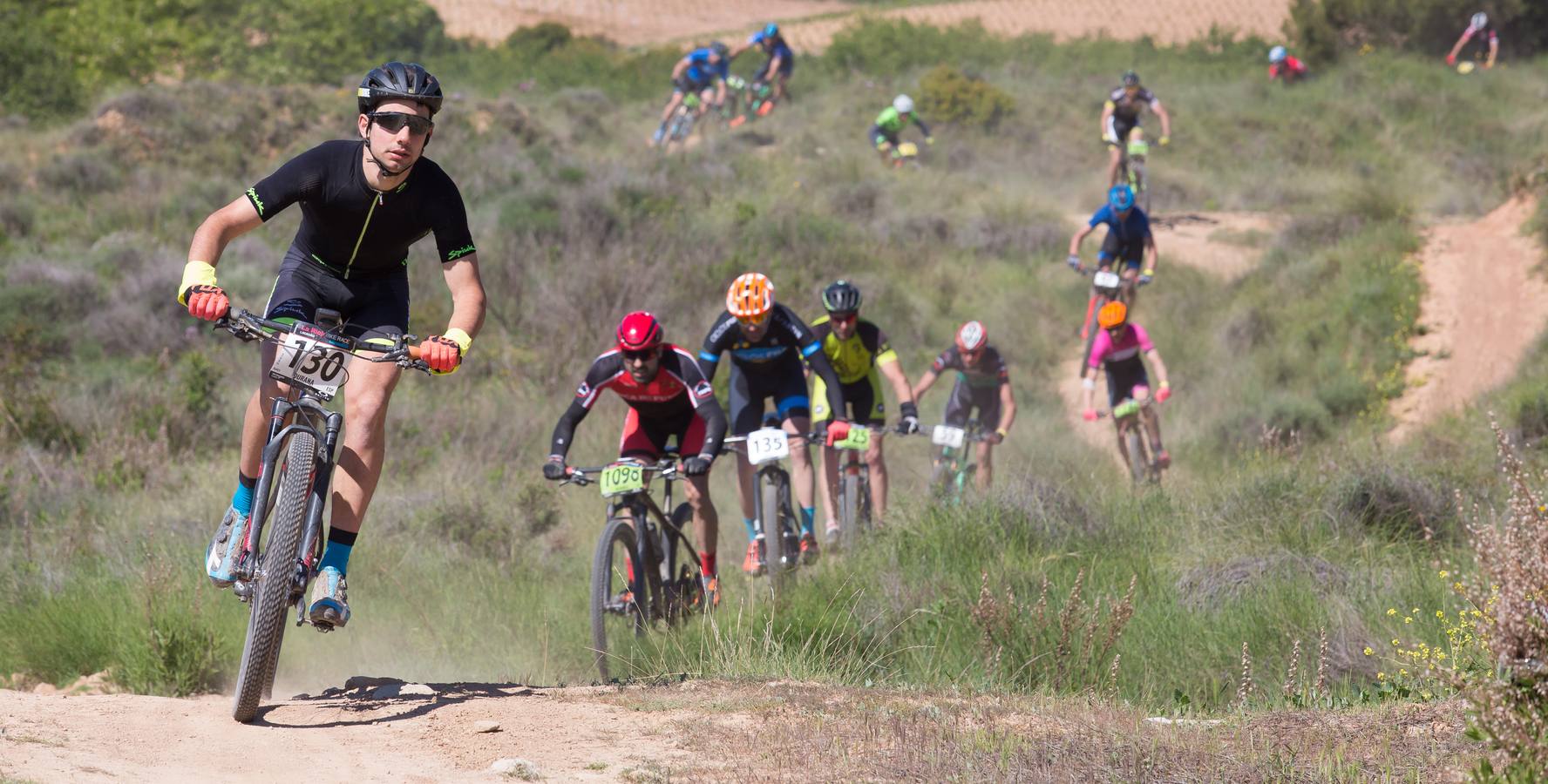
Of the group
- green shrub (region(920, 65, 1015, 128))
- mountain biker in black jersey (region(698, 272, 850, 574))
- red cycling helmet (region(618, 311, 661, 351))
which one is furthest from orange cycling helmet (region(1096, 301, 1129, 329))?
green shrub (region(920, 65, 1015, 128))

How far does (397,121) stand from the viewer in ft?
18.4

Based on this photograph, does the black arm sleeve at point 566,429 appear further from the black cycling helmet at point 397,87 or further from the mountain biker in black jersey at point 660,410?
the black cycling helmet at point 397,87

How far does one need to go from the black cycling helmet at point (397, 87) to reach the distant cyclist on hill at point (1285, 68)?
118ft

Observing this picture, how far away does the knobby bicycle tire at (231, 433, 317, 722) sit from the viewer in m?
5.38

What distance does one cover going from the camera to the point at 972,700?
6.04m

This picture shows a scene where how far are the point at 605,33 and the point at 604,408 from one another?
5063 centimetres

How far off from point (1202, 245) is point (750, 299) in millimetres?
15081

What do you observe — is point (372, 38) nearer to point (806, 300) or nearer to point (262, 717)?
point (806, 300)

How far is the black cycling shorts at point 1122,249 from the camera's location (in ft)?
53.4

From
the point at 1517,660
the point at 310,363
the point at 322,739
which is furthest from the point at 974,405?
the point at 1517,660

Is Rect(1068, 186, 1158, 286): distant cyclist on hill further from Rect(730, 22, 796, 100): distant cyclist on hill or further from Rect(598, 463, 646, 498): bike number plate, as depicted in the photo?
Rect(730, 22, 796, 100): distant cyclist on hill

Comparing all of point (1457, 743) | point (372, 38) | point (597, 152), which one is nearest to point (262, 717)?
point (1457, 743)

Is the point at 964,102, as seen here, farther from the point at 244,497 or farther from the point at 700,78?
the point at 244,497

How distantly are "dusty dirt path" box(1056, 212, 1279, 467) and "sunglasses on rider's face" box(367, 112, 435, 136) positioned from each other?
12391mm
